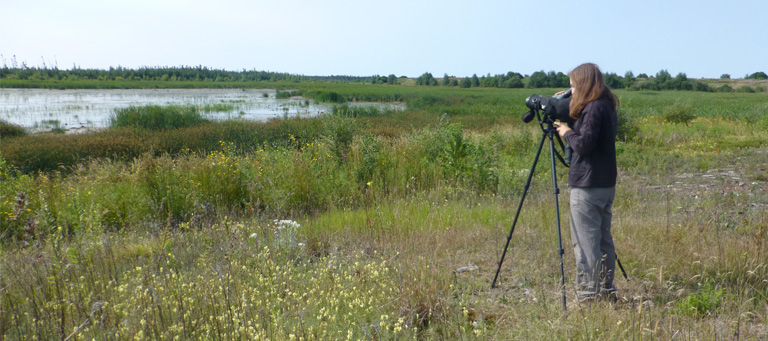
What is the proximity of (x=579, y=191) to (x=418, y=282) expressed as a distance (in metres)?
1.46

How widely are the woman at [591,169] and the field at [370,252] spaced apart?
1.05 feet

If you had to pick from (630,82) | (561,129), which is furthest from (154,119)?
(630,82)

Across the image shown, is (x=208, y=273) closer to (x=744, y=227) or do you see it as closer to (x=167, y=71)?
(x=744, y=227)

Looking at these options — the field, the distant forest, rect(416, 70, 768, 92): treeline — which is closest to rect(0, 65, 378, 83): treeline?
the distant forest

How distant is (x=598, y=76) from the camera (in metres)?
3.39

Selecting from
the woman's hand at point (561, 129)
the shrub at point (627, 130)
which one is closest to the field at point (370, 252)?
the woman's hand at point (561, 129)

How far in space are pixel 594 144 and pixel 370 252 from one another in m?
2.54

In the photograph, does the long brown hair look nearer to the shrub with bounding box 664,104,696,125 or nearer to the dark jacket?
the dark jacket

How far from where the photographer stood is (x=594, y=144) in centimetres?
334

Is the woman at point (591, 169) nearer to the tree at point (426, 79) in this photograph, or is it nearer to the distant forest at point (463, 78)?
the distant forest at point (463, 78)

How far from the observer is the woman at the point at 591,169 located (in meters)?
3.35

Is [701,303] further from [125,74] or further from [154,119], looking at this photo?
[125,74]

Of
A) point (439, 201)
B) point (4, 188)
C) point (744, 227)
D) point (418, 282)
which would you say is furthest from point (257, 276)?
point (4, 188)

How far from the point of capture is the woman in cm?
335
